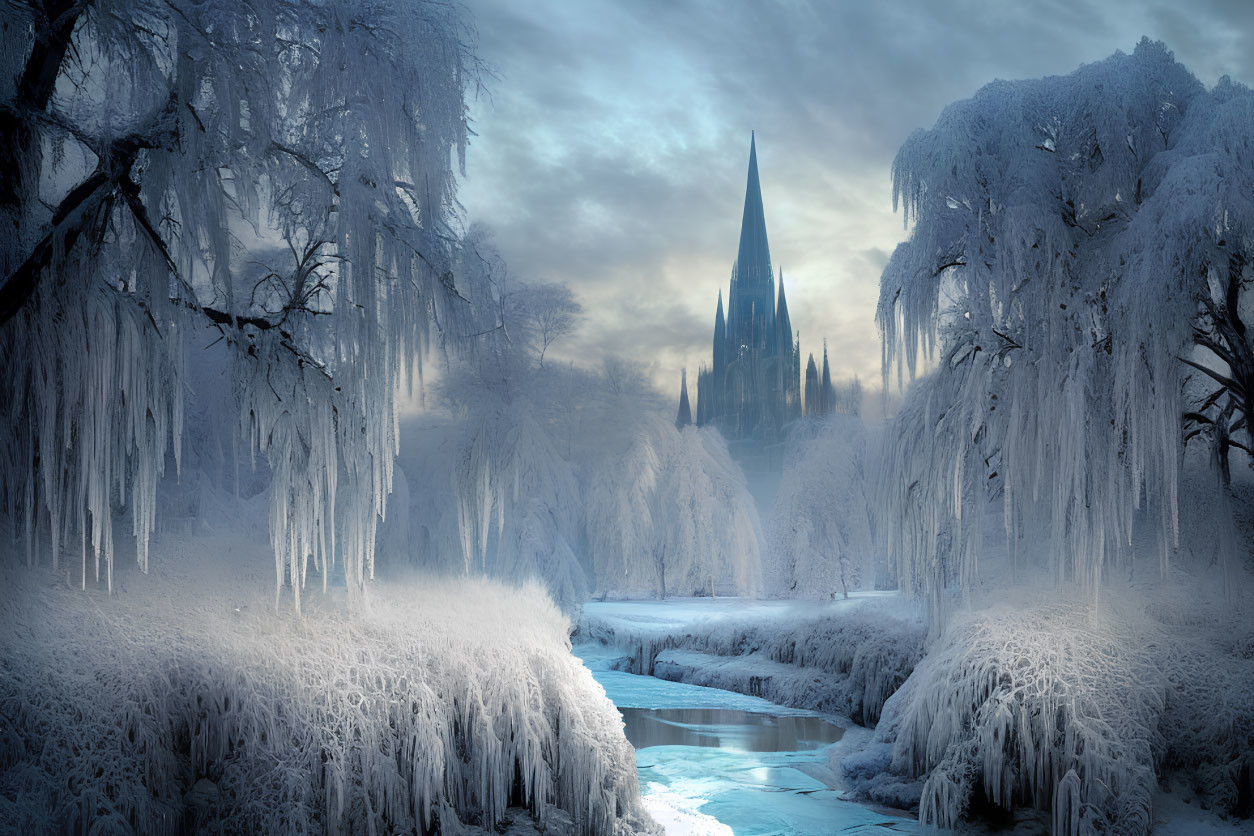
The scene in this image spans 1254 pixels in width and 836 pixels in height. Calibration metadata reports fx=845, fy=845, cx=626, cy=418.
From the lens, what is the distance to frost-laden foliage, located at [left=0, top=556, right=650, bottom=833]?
3.86m

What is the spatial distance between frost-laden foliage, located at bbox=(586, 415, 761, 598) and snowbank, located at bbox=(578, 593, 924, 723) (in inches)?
45.1

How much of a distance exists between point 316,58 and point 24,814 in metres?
4.42

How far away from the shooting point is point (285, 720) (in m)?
4.45

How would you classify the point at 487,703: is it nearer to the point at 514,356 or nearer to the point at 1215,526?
the point at 1215,526

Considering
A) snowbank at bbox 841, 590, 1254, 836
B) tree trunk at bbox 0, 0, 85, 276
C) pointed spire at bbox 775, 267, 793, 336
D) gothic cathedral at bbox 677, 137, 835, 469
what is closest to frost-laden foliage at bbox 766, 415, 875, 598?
snowbank at bbox 841, 590, 1254, 836

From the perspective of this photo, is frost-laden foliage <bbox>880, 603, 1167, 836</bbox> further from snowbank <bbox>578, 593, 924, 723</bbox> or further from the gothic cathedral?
the gothic cathedral

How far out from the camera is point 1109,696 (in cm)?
593

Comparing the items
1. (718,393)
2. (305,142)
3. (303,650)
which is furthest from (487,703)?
(718,393)

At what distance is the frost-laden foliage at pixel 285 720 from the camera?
12.7 ft

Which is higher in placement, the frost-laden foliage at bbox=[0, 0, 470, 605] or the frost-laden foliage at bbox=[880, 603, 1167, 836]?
the frost-laden foliage at bbox=[0, 0, 470, 605]

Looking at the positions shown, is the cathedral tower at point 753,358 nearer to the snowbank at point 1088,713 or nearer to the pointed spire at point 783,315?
the pointed spire at point 783,315

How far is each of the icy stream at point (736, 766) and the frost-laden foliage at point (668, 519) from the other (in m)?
5.22

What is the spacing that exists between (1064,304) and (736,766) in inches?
212

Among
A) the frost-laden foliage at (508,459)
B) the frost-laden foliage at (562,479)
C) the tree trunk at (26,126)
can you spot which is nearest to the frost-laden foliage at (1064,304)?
the frost-laden foliage at (562,479)
